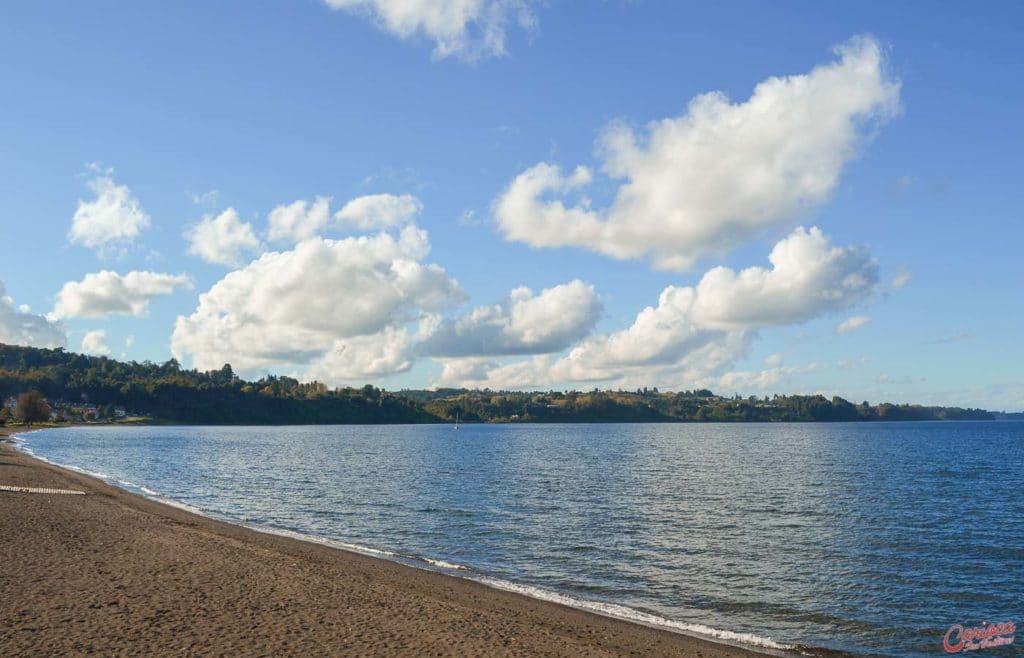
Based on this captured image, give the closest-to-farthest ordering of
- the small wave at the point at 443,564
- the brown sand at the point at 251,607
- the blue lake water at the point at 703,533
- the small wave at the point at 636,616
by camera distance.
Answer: the brown sand at the point at 251,607 → the small wave at the point at 636,616 → the blue lake water at the point at 703,533 → the small wave at the point at 443,564

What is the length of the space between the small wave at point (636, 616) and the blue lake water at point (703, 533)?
0.13 m

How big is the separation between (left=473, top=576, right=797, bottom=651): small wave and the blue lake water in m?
0.13

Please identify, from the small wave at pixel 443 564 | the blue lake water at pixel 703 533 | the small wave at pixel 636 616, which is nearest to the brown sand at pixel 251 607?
the small wave at pixel 636 616

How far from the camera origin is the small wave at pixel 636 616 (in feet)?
75.0

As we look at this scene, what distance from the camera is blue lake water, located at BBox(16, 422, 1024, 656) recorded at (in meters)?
26.7

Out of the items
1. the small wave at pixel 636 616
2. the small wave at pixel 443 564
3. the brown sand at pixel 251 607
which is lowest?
the small wave at pixel 443 564

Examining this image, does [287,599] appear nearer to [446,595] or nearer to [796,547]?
[446,595]

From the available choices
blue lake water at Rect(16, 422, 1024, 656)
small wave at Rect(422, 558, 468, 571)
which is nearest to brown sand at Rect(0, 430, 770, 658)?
small wave at Rect(422, 558, 468, 571)

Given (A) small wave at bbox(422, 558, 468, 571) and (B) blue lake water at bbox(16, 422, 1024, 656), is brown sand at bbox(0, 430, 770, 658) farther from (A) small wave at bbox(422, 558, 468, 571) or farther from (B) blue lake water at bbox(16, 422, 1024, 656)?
(B) blue lake water at bbox(16, 422, 1024, 656)

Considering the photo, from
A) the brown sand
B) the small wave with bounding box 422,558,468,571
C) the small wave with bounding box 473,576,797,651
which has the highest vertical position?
the brown sand

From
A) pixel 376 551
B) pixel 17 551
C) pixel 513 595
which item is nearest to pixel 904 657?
pixel 513 595

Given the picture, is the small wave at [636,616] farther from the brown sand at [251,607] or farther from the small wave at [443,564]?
the small wave at [443,564]

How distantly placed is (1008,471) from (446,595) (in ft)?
315

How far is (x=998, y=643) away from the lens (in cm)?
2348
